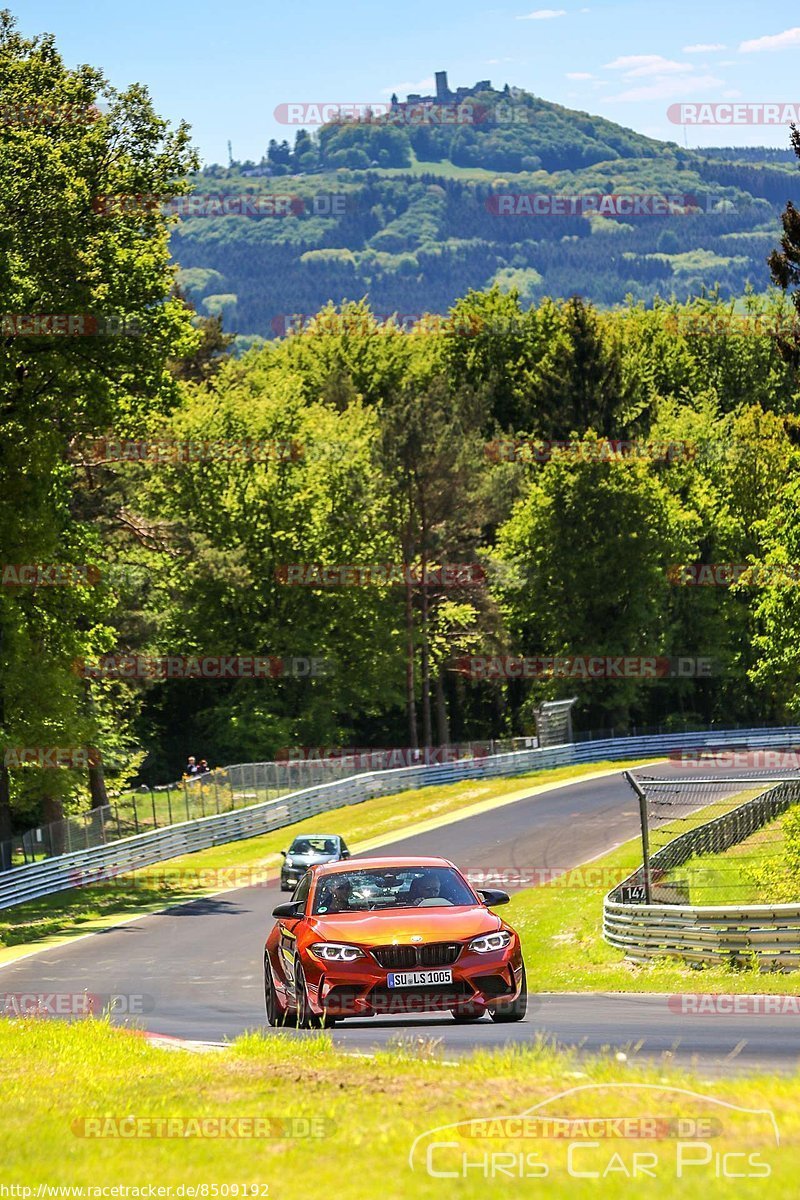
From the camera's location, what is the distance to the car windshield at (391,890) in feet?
46.7

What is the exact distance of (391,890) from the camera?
1444 cm

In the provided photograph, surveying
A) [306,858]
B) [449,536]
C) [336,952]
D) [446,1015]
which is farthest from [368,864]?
[449,536]

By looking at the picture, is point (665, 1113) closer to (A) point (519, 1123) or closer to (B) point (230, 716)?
(A) point (519, 1123)

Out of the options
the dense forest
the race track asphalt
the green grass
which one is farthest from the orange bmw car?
the dense forest

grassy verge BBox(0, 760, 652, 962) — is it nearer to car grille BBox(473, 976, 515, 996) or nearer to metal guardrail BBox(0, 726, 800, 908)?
metal guardrail BBox(0, 726, 800, 908)

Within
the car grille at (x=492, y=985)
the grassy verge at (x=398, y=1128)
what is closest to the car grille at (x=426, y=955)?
the car grille at (x=492, y=985)

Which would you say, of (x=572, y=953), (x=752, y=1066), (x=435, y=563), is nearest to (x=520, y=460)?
(x=435, y=563)

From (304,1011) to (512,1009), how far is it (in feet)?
5.83

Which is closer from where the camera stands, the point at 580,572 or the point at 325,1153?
the point at 325,1153

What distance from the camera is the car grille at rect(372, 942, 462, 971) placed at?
13125mm

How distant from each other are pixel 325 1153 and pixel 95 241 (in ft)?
106

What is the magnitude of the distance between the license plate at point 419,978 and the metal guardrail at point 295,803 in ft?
84.0

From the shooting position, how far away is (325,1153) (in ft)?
23.9

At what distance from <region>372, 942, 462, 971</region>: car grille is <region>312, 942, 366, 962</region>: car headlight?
304mm
